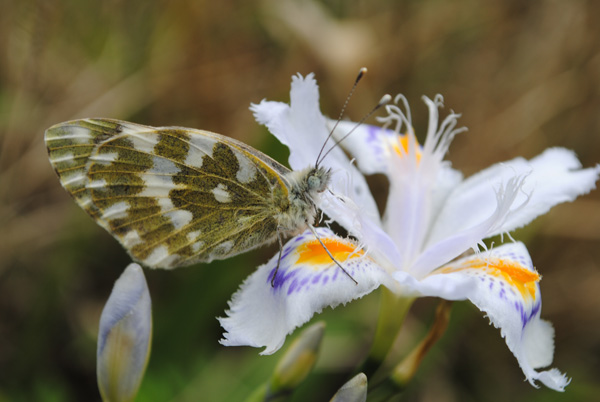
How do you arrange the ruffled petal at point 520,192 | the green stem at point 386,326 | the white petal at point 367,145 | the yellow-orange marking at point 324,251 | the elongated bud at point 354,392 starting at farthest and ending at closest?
1. the white petal at point 367,145
2. the ruffled petal at point 520,192
3. the green stem at point 386,326
4. the yellow-orange marking at point 324,251
5. the elongated bud at point 354,392

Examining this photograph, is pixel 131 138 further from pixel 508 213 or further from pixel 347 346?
pixel 347 346

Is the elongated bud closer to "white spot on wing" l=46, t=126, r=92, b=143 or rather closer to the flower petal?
the flower petal

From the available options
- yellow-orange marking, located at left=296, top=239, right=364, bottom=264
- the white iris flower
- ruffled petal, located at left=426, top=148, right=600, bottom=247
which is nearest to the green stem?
the white iris flower

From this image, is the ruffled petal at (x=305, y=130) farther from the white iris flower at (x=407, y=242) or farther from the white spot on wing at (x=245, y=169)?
the white spot on wing at (x=245, y=169)

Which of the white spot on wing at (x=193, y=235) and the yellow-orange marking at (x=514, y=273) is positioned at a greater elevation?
the white spot on wing at (x=193, y=235)

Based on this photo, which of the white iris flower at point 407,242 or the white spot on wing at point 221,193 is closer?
the white iris flower at point 407,242

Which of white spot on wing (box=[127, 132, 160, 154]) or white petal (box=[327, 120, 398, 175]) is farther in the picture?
white petal (box=[327, 120, 398, 175])

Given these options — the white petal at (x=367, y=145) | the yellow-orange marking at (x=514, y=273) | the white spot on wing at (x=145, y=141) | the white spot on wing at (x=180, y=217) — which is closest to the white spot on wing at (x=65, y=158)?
the white spot on wing at (x=145, y=141)

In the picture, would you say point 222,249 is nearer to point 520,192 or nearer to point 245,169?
point 245,169

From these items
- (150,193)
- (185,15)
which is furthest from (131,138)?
(185,15)
